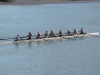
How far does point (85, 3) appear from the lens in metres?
77.5

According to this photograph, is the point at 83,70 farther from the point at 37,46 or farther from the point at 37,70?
the point at 37,46

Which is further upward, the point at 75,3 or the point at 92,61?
the point at 75,3

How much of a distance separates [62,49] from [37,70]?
6.12 m

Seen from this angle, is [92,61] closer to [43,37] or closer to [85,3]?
[43,37]

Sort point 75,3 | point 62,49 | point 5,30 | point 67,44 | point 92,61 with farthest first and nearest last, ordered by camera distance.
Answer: point 75,3, point 5,30, point 67,44, point 62,49, point 92,61

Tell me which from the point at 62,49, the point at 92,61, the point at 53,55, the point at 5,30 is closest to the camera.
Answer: the point at 92,61

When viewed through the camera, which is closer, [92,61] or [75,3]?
[92,61]

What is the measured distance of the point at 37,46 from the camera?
90.9 ft

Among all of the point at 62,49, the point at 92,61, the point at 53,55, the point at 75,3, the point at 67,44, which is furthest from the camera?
the point at 75,3

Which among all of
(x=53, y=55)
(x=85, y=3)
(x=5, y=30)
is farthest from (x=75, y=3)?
(x=53, y=55)

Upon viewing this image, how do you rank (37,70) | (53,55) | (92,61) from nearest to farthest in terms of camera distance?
(37,70)
(92,61)
(53,55)

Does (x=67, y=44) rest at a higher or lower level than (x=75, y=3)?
lower

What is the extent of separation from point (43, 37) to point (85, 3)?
4903 cm

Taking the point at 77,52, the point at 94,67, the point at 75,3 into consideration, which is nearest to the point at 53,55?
the point at 77,52
